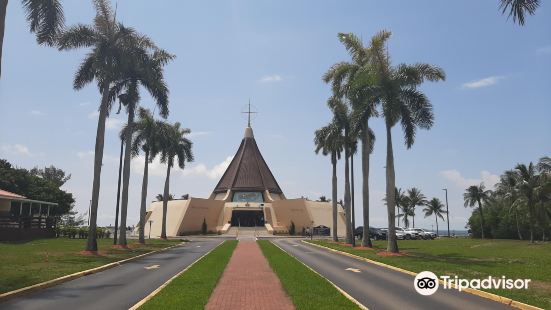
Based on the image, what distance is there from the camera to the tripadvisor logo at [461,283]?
45.9ft

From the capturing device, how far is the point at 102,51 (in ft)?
95.8

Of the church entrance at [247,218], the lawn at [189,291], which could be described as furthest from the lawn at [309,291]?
the church entrance at [247,218]

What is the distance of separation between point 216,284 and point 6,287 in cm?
602

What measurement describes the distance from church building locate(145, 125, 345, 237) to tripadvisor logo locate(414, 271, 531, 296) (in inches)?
2083

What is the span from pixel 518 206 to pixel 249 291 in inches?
2026

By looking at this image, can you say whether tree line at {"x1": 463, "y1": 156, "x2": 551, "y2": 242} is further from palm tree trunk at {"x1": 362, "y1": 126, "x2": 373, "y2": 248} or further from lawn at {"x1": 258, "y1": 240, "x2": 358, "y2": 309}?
lawn at {"x1": 258, "y1": 240, "x2": 358, "y2": 309}

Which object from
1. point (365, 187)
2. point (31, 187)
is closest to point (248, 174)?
point (31, 187)

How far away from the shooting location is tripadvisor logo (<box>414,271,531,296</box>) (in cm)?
1398

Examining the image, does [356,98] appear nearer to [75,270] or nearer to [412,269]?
[412,269]

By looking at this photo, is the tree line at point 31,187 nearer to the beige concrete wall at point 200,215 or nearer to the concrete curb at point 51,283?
the beige concrete wall at point 200,215

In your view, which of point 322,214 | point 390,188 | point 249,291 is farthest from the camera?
point 322,214

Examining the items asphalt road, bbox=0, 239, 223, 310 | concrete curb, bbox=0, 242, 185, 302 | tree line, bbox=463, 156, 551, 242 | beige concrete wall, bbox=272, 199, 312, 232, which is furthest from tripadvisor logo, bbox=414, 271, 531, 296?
beige concrete wall, bbox=272, 199, 312, 232

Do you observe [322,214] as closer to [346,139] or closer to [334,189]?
[334,189]

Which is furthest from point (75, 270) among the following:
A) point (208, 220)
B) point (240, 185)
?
point (240, 185)
